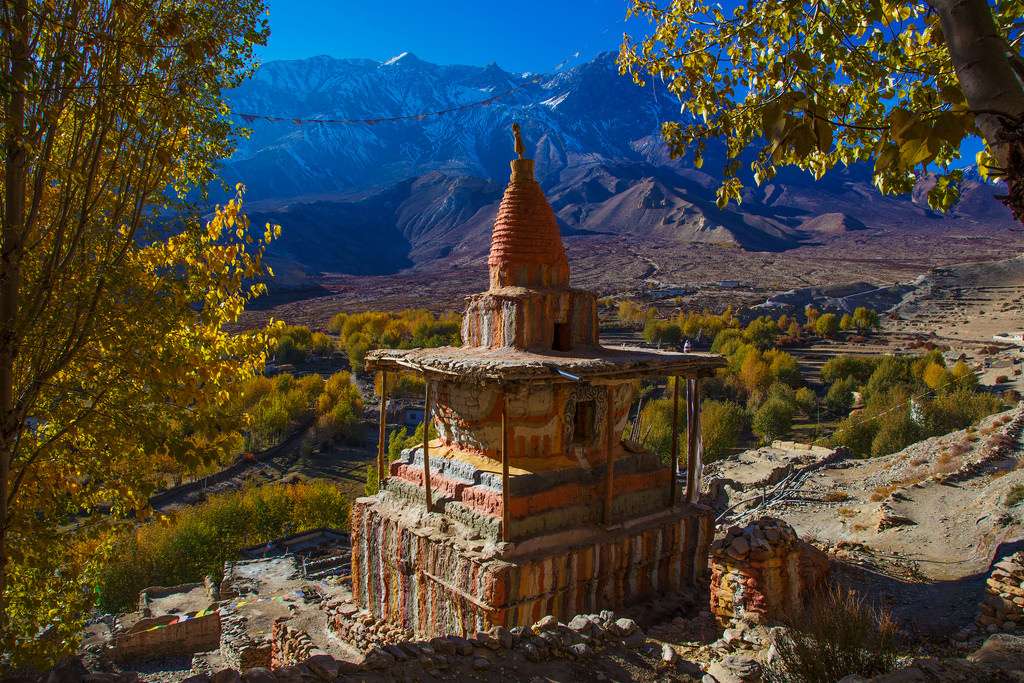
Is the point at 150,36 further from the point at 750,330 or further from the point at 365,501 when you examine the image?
the point at 750,330

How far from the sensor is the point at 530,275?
9.30m

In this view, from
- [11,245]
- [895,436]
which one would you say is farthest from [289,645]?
[895,436]

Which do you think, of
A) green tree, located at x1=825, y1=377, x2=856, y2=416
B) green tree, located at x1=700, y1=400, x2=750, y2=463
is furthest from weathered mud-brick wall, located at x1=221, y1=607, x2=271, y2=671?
green tree, located at x1=825, y1=377, x2=856, y2=416

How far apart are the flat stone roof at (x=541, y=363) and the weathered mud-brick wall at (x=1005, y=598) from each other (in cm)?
370

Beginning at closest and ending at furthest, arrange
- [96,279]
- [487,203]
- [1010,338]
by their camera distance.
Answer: [96,279], [1010,338], [487,203]

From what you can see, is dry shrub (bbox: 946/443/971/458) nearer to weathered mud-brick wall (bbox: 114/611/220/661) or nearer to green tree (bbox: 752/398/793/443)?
green tree (bbox: 752/398/793/443)

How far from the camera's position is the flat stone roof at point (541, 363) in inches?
277

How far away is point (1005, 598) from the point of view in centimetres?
656

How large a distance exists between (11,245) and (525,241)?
644cm

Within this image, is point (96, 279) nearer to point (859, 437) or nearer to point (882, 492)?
point (882, 492)

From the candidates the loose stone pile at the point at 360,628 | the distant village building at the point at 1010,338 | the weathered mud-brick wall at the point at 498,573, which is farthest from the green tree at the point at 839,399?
the loose stone pile at the point at 360,628

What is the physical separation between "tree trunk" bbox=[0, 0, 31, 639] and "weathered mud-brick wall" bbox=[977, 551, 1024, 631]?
864 cm

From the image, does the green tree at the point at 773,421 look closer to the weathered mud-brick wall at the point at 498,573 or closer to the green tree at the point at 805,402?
the green tree at the point at 805,402

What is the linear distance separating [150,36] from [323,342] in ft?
179
